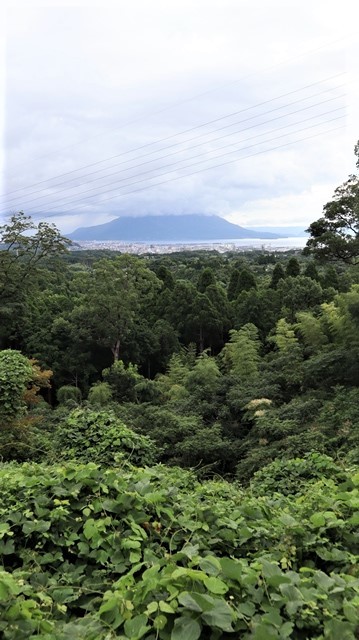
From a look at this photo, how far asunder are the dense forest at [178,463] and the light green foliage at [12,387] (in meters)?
0.03

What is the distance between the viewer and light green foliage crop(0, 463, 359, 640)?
1.45 metres

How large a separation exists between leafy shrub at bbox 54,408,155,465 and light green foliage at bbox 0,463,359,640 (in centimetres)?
265

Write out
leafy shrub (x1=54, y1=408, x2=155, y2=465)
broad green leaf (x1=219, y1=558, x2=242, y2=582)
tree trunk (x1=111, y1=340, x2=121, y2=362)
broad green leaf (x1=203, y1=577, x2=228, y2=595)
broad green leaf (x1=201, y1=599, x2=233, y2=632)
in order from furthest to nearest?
tree trunk (x1=111, y1=340, x2=121, y2=362)
leafy shrub (x1=54, y1=408, x2=155, y2=465)
broad green leaf (x1=219, y1=558, x2=242, y2=582)
broad green leaf (x1=203, y1=577, x2=228, y2=595)
broad green leaf (x1=201, y1=599, x2=233, y2=632)

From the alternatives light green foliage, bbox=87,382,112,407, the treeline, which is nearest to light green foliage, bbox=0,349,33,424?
the treeline

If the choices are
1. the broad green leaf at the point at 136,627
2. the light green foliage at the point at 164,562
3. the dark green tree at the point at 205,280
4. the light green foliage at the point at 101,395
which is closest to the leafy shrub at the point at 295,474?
the light green foliage at the point at 164,562

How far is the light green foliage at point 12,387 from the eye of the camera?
871 cm

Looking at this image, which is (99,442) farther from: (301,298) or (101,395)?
(301,298)

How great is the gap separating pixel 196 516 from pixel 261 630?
108 cm

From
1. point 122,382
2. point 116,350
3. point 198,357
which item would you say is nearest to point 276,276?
point 198,357

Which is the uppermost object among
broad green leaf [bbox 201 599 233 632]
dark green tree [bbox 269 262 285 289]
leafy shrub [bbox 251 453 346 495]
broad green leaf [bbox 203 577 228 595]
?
dark green tree [bbox 269 262 285 289]

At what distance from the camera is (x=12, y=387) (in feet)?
28.9

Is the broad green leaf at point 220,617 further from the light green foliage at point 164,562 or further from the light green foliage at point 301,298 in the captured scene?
the light green foliage at point 301,298

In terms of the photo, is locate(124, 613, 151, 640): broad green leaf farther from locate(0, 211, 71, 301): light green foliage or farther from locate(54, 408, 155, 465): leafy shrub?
locate(0, 211, 71, 301): light green foliage

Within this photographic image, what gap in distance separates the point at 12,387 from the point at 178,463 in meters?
3.76
